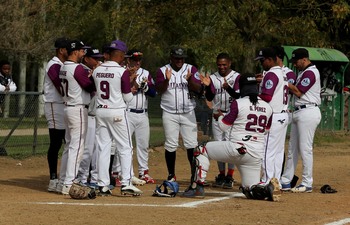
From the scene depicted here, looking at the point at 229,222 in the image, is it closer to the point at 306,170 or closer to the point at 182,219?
the point at 182,219

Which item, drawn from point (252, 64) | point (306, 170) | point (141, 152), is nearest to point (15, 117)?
point (141, 152)

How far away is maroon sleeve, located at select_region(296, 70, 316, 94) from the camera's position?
13359 mm

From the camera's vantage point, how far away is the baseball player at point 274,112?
13000mm

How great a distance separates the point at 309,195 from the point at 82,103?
3.64 m

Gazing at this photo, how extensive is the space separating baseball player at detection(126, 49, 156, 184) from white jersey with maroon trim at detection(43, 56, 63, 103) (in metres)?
1.72

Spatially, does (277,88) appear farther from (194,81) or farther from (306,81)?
(194,81)

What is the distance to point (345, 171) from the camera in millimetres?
17516

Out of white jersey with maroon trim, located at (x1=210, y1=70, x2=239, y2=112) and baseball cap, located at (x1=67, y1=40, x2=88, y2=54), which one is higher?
baseball cap, located at (x1=67, y1=40, x2=88, y2=54)

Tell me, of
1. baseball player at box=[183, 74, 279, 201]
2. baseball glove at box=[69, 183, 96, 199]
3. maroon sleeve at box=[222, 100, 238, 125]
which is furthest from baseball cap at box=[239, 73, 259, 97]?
baseball glove at box=[69, 183, 96, 199]

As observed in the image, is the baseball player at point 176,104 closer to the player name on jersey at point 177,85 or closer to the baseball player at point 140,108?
the player name on jersey at point 177,85

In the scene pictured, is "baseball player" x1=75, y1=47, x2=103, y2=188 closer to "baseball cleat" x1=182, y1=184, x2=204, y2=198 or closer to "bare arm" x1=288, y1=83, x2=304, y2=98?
"baseball cleat" x1=182, y1=184, x2=204, y2=198

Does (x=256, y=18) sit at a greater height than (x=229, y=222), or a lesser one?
greater

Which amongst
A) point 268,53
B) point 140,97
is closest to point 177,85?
point 140,97

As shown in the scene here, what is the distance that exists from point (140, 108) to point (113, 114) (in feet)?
8.87
